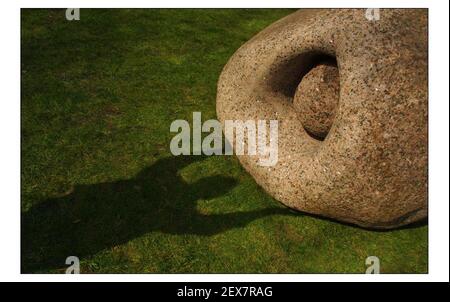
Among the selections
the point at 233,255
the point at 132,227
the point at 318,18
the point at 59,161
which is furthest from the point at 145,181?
the point at 318,18

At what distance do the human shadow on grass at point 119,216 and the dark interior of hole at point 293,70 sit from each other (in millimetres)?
→ 1515

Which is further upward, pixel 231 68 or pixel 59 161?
pixel 231 68

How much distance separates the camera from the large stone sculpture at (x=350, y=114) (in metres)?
4.67

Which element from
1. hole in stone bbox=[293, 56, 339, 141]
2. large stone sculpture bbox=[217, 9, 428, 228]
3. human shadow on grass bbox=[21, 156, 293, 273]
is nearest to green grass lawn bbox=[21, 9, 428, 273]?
human shadow on grass bbox=[21, 156, 293, 273]

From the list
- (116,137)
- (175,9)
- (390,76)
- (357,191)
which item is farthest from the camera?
(175,9)

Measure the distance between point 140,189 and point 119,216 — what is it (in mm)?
500

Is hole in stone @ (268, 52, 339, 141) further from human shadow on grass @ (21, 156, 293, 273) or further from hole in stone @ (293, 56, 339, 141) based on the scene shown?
human shadow on grass @ (21, 156, 293, 273)

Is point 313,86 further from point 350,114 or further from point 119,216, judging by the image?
point 119,216

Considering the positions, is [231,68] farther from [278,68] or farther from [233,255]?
[233,255]

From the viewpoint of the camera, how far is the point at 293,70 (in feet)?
18.7

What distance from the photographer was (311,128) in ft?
18.3

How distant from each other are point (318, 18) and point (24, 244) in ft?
14.6

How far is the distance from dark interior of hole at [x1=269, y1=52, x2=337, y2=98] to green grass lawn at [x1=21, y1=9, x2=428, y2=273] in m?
1.31

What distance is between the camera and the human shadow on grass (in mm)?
4945
